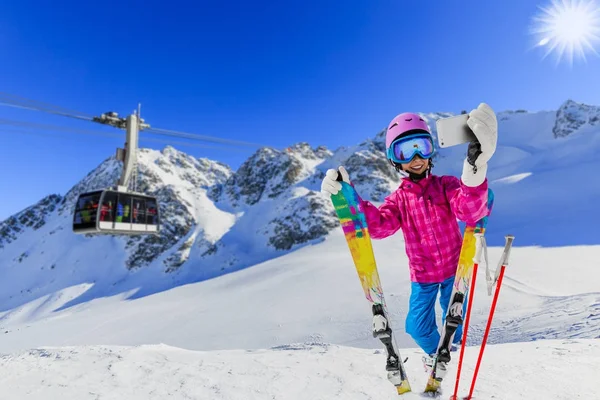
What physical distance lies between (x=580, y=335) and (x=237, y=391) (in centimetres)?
634

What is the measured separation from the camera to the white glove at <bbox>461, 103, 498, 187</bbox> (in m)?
2.04

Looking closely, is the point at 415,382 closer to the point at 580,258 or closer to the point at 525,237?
the point at 580,258

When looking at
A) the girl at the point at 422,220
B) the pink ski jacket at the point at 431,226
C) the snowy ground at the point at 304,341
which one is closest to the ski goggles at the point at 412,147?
the girl at the point at 422,220

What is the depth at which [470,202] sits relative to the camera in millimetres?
2285

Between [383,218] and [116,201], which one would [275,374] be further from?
[116,201]

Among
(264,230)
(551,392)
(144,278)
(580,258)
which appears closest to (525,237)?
(580,258)

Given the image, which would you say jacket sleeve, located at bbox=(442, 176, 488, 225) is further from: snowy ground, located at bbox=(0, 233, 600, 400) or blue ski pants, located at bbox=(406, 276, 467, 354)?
snowy ground, located at bbox=(0, 233, 600, 400)

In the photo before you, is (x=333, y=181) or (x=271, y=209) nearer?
(x=333, y=181)

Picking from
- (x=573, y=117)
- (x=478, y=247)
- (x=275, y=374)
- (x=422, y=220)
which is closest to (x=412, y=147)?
(x=422, y=220)

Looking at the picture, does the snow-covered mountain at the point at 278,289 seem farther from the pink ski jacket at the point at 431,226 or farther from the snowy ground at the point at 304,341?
the pink ski jacket at the point at 431,226

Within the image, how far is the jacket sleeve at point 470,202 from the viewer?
225 cm

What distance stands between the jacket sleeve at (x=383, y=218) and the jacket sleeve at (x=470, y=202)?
0.48 meters

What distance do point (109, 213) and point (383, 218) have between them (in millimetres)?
12097

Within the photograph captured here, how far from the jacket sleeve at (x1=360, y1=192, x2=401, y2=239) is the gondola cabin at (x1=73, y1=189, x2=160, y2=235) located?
1175 centimetres
